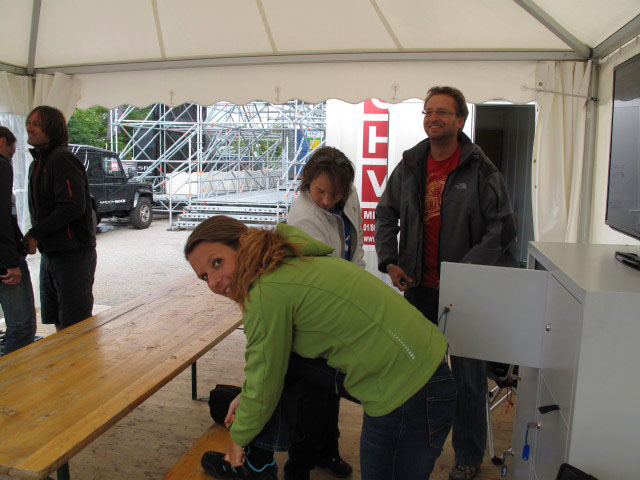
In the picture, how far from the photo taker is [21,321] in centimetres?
329

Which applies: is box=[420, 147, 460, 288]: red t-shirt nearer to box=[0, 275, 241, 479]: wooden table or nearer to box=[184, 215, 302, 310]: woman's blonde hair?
box=[0, 275, 241, 479]: wooden table

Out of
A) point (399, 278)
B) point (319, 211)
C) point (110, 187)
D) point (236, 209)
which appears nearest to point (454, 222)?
point (399, 278)

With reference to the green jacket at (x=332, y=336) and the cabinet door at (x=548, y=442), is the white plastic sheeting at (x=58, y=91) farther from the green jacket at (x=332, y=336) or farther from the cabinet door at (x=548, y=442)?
the cabinet door at (x=548, y=442)

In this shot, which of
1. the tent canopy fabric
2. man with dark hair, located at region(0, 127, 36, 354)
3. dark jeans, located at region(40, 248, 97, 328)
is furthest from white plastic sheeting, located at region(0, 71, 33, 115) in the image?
dark jeans, located at region(40, 248, 97, 328)

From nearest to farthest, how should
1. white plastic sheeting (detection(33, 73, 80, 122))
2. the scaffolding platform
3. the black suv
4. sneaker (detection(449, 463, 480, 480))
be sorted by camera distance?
sneaker (detection(449, 463, 480, 480)) → white plastic sheeting (detection(33, 73, 80, 122)) → the black suv → the scaffolding platform

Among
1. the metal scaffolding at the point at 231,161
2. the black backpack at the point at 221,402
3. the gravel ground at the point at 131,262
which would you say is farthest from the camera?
the metal scaffolding at the point at 231,161

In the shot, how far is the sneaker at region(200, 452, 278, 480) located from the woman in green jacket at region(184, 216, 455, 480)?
0.43 feet

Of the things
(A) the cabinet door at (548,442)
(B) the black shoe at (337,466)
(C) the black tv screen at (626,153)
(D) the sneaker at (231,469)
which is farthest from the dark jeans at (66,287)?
(C) the black tv screen at (626,153)

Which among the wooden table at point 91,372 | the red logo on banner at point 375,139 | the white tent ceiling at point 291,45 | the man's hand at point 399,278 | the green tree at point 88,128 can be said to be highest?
the green tree at point 88,128

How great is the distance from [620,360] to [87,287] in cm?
295

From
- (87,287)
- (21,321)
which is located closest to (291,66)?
(87,287)

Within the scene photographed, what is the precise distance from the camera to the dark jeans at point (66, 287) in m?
3.18

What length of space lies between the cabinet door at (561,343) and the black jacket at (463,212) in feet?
2.44

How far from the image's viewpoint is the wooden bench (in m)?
1.69
